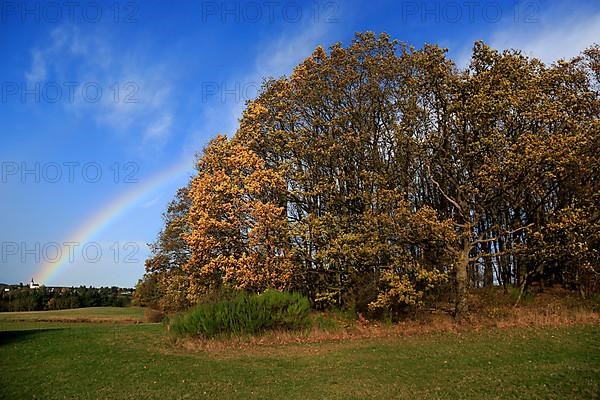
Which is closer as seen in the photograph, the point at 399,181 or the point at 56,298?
the point at 399,181

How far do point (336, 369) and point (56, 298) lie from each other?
8775cm

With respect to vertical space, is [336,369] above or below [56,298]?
above

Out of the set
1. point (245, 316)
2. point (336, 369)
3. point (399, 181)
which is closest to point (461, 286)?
point (399, 181)

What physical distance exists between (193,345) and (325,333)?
6.40 m

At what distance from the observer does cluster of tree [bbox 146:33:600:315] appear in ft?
84.0

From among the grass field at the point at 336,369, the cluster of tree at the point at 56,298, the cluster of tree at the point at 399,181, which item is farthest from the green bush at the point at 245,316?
the cluster of tree at the point at 56,298

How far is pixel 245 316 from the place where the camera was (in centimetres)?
2355

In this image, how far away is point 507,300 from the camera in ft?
98.4

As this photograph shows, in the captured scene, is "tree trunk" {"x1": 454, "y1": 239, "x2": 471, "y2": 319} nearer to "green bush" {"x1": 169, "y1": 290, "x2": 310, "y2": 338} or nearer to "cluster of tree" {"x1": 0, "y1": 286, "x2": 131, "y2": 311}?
"green bush" {"x1": 169, "y1": 290, "x2": 310, "y2": 338}

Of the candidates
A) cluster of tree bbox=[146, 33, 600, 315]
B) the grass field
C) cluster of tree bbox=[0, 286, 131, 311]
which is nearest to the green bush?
the grass field

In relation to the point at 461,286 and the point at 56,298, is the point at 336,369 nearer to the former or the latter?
the point at 461,286

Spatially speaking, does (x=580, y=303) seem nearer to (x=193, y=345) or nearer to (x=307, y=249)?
(x=307, y=249)

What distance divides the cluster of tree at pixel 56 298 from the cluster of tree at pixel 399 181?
64528 mm

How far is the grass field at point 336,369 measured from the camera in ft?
41.3
